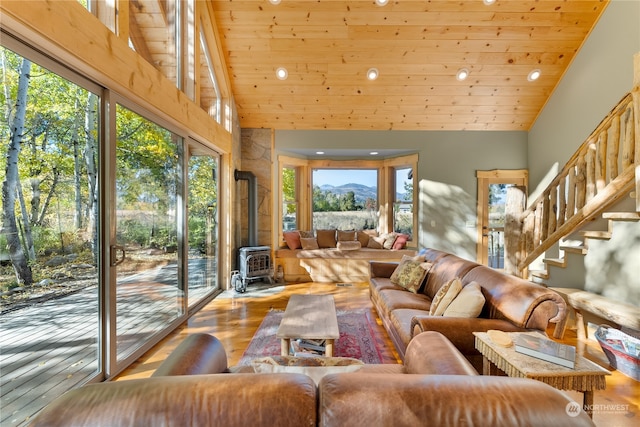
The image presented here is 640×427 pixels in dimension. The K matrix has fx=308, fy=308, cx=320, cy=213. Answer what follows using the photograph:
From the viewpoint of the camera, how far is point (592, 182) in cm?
343

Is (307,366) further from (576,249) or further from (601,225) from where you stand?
(601,225)

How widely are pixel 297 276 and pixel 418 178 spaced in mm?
3081

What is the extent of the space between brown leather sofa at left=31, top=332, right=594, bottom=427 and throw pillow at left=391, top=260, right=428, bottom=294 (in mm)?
2740

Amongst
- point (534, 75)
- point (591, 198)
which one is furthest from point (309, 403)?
point (534, 75)

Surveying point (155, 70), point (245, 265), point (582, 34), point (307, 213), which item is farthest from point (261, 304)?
point (582, 34)

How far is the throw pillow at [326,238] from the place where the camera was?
647 centimetres

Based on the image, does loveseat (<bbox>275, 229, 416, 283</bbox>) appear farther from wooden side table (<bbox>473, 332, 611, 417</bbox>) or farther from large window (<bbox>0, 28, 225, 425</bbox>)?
wooden side table (<bbox>473, 332, 611, 417</bbox>)

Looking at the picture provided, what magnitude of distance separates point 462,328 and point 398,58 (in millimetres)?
4152

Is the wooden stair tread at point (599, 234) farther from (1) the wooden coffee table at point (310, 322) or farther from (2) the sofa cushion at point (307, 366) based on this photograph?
(2) the sofa cushion at point (307, 366)

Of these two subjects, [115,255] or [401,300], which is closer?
[115,255]

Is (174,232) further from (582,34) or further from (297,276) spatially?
(582,34)

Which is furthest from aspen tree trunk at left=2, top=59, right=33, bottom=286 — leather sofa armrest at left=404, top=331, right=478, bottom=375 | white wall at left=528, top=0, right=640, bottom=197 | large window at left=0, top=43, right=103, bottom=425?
white wall at left=528, top=0, right=640, bottom=197

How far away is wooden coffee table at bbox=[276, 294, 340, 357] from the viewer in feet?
7.91

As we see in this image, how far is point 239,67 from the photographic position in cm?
497
